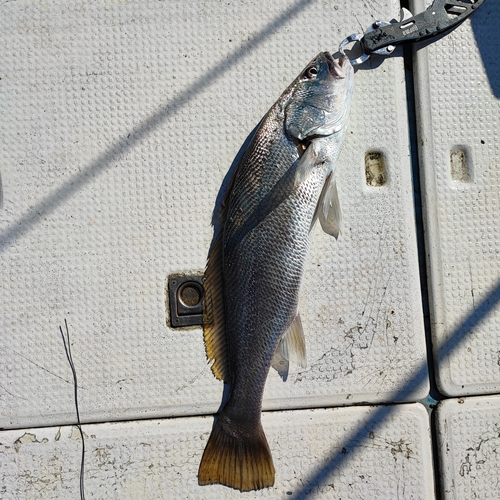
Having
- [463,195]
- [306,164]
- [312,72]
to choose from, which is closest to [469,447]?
[463,195]

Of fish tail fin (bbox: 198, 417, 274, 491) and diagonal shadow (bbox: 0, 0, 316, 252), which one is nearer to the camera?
fish tail fin (bbox: 198, 417, 274, 491)

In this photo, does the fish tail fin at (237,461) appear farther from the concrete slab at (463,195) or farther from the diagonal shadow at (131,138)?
the diagonal shadow at (131,138)

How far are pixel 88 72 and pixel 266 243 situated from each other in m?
0.94

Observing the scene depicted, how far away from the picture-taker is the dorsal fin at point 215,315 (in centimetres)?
177

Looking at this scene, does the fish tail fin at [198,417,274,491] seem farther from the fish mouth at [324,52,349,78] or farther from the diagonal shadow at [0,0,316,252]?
the fish mouth at [324,52,349,78]

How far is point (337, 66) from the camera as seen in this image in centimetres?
180

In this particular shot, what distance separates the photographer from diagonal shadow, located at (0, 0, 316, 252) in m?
1.85

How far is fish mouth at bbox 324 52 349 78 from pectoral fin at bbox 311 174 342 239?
359 mm

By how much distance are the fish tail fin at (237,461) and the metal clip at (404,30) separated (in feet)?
4.61

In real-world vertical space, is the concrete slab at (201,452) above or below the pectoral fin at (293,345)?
below

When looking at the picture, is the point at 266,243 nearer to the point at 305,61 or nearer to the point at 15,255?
the point at 305,61

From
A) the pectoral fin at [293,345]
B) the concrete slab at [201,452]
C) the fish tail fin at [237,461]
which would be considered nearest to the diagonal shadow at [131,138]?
the concrete slab at [201,452]

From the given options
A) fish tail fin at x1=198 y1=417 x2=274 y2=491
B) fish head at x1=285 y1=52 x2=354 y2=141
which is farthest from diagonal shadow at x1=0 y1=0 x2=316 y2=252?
fish tail fin at x1=198 y1=417 x2=274 y2=491

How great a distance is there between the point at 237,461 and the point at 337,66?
1401mm
